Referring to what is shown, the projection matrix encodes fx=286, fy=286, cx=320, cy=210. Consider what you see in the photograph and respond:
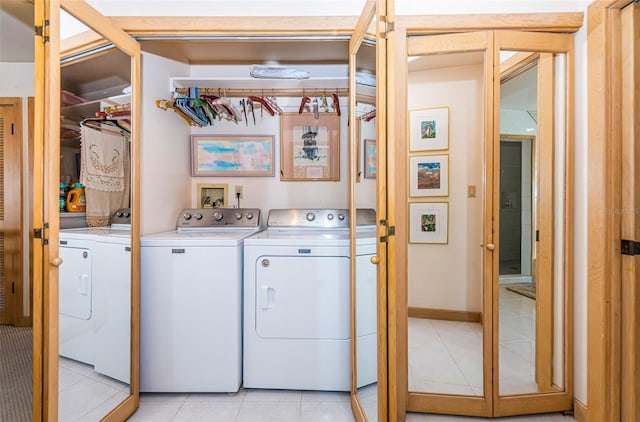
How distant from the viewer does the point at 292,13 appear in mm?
1719

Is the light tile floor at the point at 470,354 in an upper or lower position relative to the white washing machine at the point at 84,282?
lower

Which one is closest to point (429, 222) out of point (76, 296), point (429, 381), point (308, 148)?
point (429, 381)

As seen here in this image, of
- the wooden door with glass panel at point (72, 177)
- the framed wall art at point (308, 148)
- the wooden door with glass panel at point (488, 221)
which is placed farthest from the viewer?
the framed wall art at point (308, 148)

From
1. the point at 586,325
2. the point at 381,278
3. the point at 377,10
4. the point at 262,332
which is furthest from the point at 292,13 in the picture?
the point at 586,325

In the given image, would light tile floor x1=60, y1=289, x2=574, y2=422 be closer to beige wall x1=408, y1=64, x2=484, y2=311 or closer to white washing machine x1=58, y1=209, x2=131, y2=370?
beige wall x1=408, y1=64, x2=484, y2=311

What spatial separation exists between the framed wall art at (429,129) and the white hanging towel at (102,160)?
1715 millimetres

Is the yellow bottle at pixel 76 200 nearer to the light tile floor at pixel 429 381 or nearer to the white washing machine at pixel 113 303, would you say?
the white washing machine at pixel 113 303

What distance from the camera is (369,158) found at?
146cm

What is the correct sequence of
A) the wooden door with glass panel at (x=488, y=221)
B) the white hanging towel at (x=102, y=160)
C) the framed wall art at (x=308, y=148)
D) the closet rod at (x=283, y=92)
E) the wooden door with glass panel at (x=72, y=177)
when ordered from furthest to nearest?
the framed wall art at (x=308, y=148) → the closet rod at (x=283, y=92) → the wooden door with glass panel at (x=488, y=221) → the white hanging towel at (x=102, y=160) → the wooden door with glass panel at (x=72, y=177)

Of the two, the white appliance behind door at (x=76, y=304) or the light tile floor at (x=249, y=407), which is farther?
the light tile floor at (x=249, y=407)

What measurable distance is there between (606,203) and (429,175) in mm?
848

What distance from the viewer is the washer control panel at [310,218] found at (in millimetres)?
2404

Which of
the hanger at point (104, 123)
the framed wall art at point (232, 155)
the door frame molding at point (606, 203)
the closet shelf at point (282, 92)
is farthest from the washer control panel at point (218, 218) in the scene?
the door frame molding at point (606, 203)

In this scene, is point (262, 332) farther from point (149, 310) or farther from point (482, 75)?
point (482, 75)
